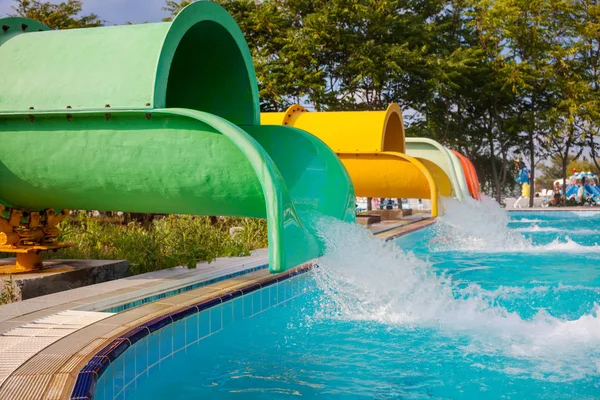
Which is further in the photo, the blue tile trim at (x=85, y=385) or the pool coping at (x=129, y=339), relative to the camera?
the pool coping at (x=129, y=339)

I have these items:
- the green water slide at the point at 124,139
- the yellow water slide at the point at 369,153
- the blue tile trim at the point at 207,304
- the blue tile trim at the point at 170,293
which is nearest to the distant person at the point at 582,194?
the yellow water slide at the point at 369,153

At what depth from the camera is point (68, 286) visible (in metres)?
5.54

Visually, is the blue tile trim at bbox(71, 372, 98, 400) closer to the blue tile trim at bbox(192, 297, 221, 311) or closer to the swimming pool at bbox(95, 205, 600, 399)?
the swimming pool at bbox(95, 205, 600, 399)

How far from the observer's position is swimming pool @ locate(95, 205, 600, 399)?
3.94 metres

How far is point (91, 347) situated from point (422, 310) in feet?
10.3

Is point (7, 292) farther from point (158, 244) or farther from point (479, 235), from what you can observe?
point (479, 235)

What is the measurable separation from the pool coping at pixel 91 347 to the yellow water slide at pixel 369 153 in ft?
23.0

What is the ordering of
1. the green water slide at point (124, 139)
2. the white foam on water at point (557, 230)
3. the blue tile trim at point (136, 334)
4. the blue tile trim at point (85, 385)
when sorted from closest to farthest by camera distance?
the blue tile trim at point (85, 385) < the blue tile trim at point (136, 334) < the green water slide at point (124, 139) < the white foam on water at point (557, 230)

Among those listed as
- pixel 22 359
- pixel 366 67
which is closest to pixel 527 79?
pixel 366 67

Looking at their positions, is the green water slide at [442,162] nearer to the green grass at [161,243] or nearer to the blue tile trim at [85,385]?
the green grass at [161,243]

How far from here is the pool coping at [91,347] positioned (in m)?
2.77

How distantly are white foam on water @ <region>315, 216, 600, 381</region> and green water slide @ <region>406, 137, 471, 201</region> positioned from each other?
8.19m

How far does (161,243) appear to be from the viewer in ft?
24.2

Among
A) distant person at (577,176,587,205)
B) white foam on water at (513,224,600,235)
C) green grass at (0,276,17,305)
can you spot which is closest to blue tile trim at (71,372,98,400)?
green grass at (0,276,17,305)
